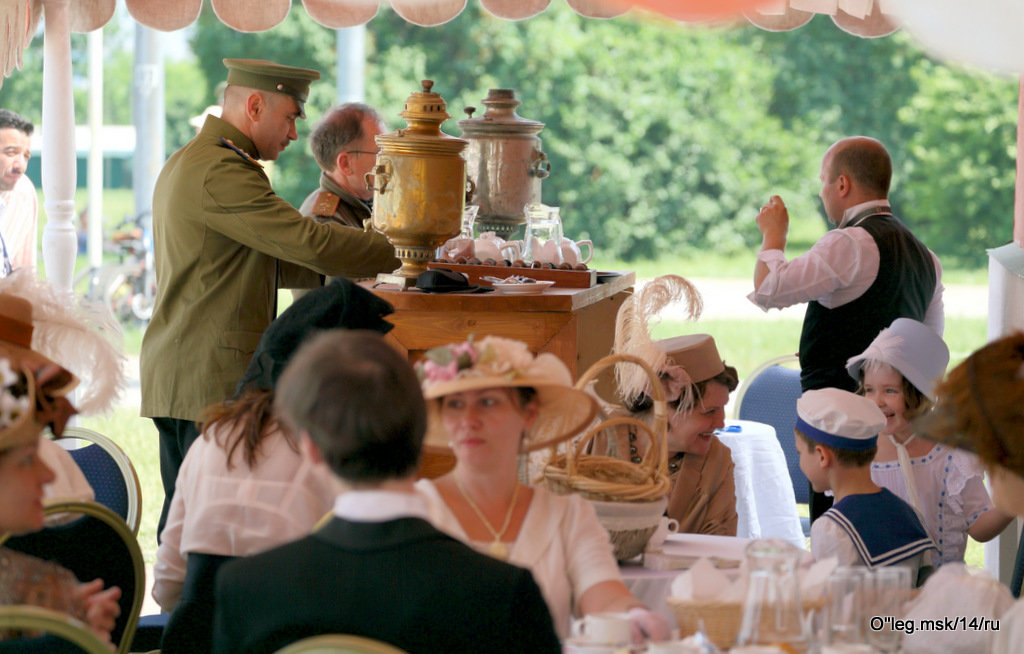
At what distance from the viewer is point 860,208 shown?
3.91 meters

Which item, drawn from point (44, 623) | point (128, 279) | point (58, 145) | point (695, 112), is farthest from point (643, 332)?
point (695, 112)

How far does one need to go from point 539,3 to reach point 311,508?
2.67 metres

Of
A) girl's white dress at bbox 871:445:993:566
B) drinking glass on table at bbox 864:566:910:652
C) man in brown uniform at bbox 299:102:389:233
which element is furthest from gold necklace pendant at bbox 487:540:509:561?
man in brown uniform at bbox 299:102:389:233

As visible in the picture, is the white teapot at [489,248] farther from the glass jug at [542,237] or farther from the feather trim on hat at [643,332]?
the feather trim on hat at [643,332]

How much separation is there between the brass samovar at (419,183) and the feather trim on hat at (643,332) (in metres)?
0.54

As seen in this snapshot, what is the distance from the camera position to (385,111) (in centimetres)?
1556

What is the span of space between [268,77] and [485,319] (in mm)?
953

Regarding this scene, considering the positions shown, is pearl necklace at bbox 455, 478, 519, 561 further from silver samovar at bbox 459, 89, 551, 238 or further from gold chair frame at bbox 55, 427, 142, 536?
silver samovar at bbox 459, 89, 551, 238

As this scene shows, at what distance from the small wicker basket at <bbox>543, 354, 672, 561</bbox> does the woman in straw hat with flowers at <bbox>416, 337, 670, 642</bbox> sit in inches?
8.1

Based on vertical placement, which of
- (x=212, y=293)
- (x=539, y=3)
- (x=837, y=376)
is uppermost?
(x=539, y=3)

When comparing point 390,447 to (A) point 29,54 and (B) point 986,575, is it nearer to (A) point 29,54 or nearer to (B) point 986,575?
(B) point 986,575

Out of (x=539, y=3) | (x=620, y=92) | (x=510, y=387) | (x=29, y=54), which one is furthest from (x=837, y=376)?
(x=29, y=54)

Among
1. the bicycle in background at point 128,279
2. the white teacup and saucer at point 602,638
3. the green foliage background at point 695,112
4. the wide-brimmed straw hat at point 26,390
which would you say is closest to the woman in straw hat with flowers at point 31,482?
the wide-brimmed straw hat at point 26,390

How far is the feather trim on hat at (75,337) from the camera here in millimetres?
2314
